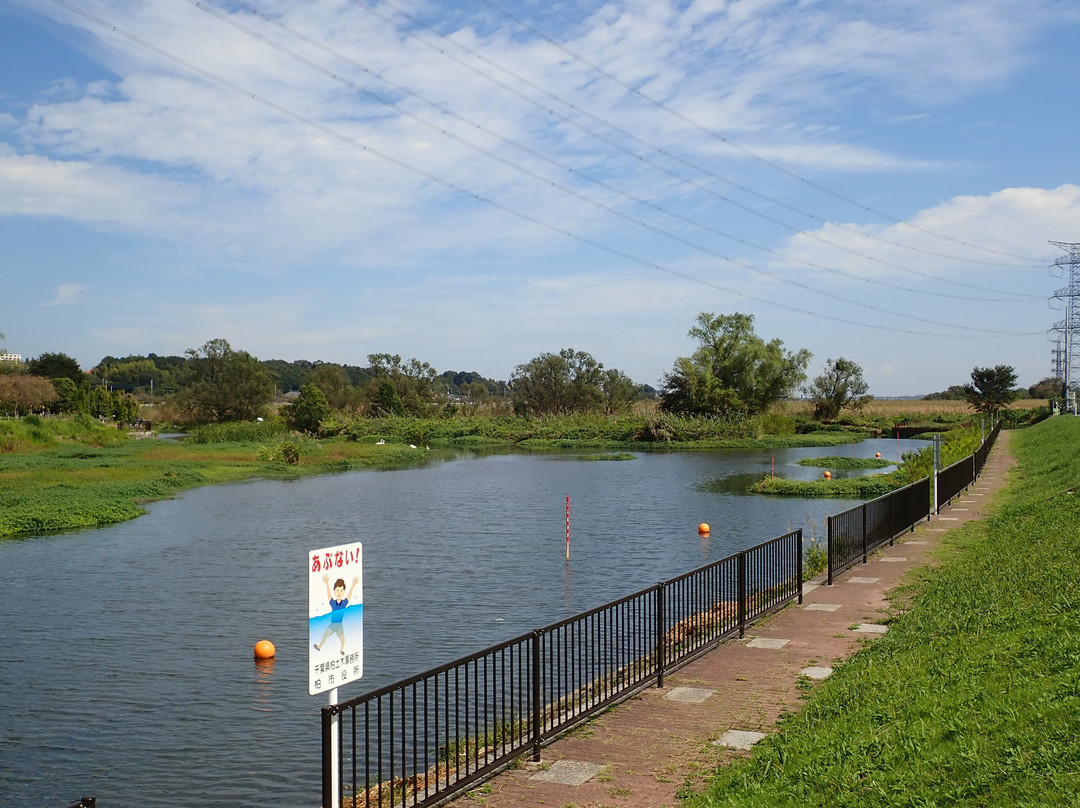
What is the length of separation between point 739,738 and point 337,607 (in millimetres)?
3933

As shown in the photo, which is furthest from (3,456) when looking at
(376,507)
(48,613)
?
(48,613)

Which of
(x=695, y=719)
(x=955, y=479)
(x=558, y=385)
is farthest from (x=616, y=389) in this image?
(x=695, y=719)

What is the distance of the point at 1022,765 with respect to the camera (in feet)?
19.3

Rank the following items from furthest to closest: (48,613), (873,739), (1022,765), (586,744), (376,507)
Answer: (376,507) → (48,613) → (586,744) → (873,739) → (1022,765)

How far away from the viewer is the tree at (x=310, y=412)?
298 feet

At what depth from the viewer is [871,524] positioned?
17938mm

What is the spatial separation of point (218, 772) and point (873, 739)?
734cm

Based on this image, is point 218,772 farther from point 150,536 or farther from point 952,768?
point 150,536

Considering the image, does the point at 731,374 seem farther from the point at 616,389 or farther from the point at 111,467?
the point at 111,467

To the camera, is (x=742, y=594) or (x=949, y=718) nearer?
(x=949, y=718)

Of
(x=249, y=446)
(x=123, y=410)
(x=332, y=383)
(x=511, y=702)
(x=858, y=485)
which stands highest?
(x=332, y=383)

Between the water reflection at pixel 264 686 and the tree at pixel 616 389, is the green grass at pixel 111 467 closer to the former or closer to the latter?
the water reflection at pixel 264 686

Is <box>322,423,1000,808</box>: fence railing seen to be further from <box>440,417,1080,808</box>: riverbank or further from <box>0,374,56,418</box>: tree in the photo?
<box>0,374,56,418</box>: tree

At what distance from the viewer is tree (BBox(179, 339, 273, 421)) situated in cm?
9919
